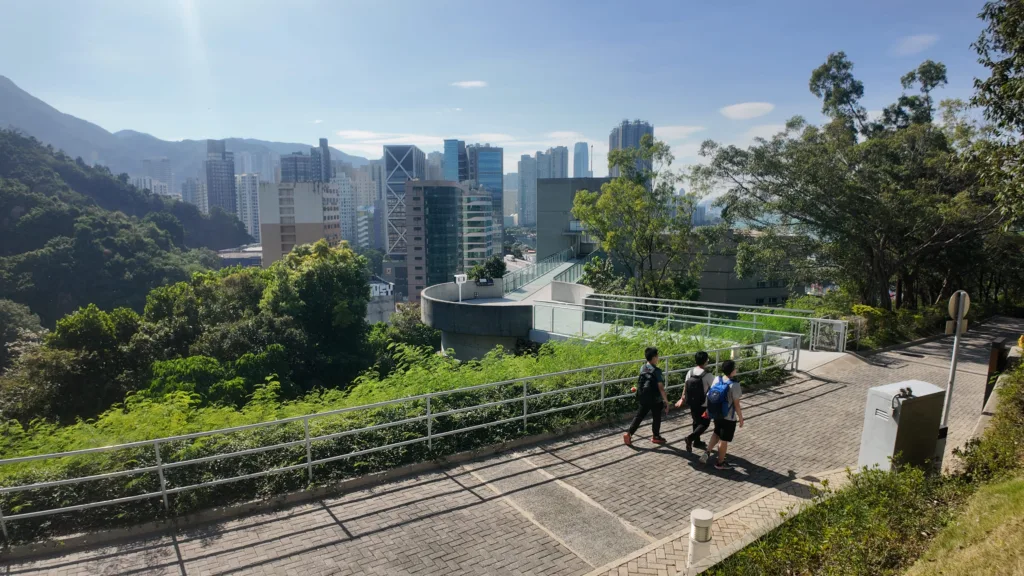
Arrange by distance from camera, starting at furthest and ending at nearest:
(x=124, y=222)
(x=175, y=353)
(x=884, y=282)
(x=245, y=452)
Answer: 1. (x=124, y=222)
2. (x=175, y=353)
3. (x=884, y=282)
4. (x=245, y=452)

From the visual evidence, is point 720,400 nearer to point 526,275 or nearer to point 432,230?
point 526,275

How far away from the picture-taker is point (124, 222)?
7750 centimetres

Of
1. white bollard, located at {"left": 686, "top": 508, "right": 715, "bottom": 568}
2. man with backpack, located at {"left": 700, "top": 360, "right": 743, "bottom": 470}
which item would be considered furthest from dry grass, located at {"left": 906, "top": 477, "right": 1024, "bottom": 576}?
man with backpack, located at {"left": 700, "top": 360, "right": 743, "bottom": 470}

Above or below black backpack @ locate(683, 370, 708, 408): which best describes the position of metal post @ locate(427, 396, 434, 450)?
→ below

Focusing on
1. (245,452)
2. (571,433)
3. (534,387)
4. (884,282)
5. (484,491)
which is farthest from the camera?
(884,282)

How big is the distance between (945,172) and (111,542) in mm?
21712

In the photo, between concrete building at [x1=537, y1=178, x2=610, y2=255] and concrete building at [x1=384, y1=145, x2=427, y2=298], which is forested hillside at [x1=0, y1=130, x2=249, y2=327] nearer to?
concrete building at [x1=537, y1=178, x2=610, y2=255]

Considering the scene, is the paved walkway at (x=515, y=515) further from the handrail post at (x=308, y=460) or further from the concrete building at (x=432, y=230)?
the concrete building at (x=432, y=230)

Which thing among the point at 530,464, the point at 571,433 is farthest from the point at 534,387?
the point at 530,464

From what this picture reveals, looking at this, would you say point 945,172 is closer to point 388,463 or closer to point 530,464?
point 530,464

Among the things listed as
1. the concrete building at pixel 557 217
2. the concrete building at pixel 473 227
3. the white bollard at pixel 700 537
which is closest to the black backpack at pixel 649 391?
the white bollard at pixel 700 537

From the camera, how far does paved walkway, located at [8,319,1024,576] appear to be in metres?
5.18

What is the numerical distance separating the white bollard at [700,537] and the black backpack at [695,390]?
9.25ft

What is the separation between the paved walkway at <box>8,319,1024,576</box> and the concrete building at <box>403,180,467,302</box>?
109029 mm
